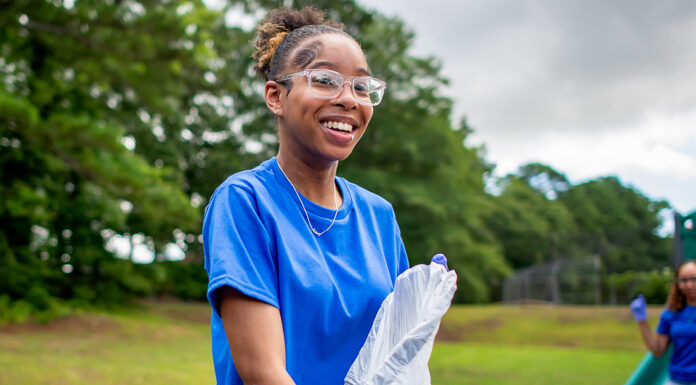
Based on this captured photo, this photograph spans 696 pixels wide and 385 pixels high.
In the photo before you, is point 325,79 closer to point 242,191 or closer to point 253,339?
point 242,191

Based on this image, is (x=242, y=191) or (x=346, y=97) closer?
(x=242, y=191)

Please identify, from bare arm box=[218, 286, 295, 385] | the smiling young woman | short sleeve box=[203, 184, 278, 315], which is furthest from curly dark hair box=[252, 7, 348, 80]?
bare arm box=[218, 286, 295, 385]

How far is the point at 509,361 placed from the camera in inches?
434

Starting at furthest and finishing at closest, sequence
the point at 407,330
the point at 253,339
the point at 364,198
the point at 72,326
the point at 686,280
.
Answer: the point at 72,326 < the point at 686,280 < the point at 364,198 < the point at 407,330 < the point at 253,339

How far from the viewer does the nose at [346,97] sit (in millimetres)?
1294

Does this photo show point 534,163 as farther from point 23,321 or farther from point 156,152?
point 23,321

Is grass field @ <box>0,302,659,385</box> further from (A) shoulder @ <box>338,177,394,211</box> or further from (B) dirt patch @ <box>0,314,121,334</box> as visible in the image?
(A) shoulder @ <box>338,177,394,211</box>

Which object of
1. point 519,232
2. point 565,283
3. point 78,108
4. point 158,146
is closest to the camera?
point 78,108

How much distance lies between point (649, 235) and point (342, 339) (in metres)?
23.0

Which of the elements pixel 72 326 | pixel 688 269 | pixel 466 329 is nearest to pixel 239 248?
pixel 688 269

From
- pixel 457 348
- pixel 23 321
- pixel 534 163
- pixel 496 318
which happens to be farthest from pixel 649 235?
pixel 534 163

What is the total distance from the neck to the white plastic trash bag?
→ 10.4 inches

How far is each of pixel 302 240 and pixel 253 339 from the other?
0.22 meters

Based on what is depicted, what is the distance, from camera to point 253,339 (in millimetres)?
1061
